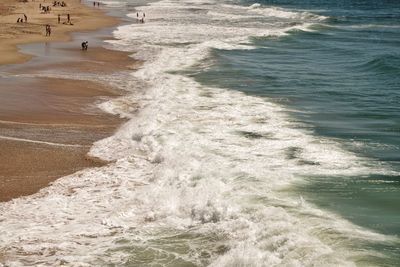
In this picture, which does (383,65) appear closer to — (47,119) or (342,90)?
(342,90)

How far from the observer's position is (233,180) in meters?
12.1

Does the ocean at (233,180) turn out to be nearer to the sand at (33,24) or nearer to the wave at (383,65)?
the wave at (383,65)

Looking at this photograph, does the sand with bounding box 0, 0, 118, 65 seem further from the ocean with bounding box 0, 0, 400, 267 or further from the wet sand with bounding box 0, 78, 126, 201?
the ocean with bounding box 0, 0, 400, 267

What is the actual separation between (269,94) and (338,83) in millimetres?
4115

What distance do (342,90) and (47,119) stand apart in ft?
38.6

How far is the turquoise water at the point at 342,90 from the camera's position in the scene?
11438mm

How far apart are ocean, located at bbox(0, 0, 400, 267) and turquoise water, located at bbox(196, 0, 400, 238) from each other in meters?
0.06

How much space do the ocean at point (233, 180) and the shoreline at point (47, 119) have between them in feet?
1.85

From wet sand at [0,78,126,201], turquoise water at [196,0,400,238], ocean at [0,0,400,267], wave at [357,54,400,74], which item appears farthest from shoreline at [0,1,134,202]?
wave at [357,54,400,74]

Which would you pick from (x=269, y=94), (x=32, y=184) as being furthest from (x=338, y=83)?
(x=32, y=184)

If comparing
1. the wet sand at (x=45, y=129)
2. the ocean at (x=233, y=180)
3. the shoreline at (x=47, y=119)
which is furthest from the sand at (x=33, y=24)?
the ocean at (x=233, y=180)

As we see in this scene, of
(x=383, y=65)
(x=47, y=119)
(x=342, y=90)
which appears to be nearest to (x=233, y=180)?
(x=47, y=119)

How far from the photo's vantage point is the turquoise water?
1144 cm

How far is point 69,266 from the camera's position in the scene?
8.71 m
